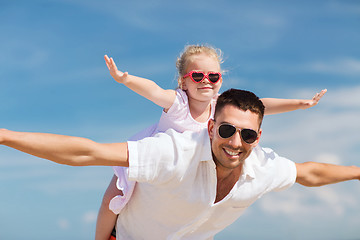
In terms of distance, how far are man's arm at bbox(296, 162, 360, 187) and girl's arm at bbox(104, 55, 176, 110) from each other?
1944 millimetres

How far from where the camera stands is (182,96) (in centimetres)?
621

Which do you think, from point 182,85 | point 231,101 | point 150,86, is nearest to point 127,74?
point 150,86

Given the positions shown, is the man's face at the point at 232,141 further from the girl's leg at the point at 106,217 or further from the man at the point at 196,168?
the girl's leg at the point at 106,217

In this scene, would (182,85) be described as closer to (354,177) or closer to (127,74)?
(127,74)

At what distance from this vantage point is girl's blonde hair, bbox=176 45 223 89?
256 inches

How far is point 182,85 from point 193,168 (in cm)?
217

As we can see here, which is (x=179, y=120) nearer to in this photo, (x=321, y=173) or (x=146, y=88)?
(x=146, y=88)

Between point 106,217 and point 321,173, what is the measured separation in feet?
9.18

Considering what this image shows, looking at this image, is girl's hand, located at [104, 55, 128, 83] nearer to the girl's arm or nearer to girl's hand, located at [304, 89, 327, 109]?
the girl's arm

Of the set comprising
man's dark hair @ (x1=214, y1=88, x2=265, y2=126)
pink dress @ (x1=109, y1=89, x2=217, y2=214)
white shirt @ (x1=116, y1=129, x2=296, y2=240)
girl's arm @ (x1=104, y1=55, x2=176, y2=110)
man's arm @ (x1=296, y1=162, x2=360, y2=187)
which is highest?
girl's arm @ (x1=104, y1=55, x2=176, y2=110)

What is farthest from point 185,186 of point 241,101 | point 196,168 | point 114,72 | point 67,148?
point 114,72

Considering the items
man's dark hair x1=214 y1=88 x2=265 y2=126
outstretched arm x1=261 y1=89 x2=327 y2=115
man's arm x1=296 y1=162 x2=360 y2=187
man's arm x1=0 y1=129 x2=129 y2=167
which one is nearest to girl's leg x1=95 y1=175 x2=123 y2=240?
man's arm x1=0 y1=129 x2=129 y2=167

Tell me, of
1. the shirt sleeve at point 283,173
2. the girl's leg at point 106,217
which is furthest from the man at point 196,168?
the girl's leg at point 106,217

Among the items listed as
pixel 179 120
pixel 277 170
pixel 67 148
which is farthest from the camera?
pixel 179 120
